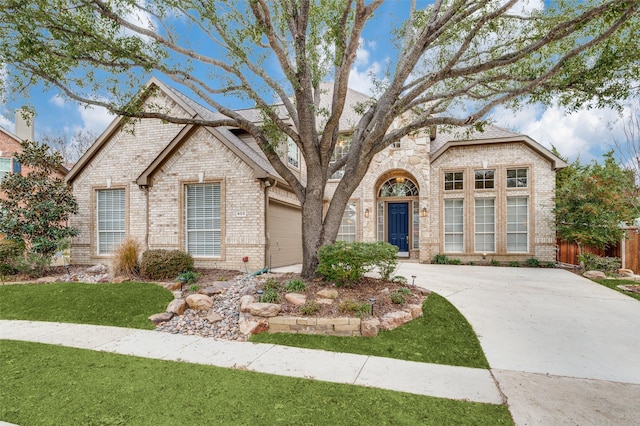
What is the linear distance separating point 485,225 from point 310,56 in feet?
32.7

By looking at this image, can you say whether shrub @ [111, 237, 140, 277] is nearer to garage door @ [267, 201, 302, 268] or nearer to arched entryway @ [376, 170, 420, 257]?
garage door @ [267, 201, 302, 268]

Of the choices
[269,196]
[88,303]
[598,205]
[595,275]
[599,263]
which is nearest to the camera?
[88,303]

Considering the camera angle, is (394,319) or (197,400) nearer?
(197,400)

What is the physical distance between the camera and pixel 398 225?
14.8 metres

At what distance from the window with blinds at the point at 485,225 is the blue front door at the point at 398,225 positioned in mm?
2813

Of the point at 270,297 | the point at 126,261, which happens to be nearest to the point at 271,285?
the point at 270,297

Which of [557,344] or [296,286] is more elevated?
[296,286]

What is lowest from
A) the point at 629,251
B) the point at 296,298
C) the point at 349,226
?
the point at 296,298

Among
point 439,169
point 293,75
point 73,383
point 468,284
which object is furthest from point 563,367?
point 439,169

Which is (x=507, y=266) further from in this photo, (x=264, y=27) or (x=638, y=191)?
(x=264, y=27)

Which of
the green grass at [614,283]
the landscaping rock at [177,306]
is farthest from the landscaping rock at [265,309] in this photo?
the green grass at [614,283]

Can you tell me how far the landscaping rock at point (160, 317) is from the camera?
6.12 meters

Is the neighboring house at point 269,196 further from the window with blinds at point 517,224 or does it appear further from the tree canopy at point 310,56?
the tree canopy at point 310,56

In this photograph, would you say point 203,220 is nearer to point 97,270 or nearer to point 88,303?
point 97,270
